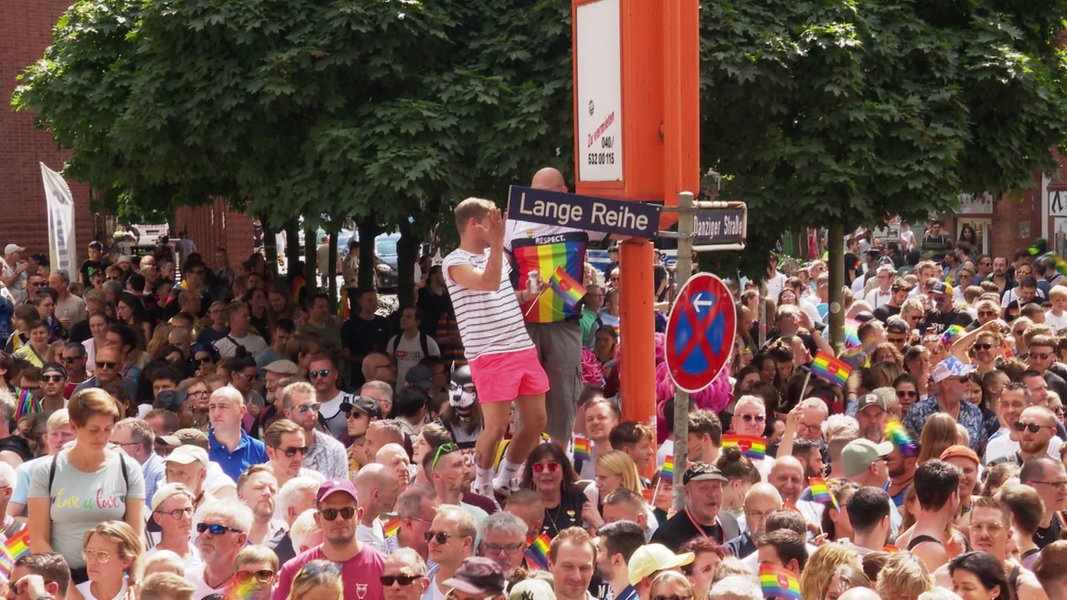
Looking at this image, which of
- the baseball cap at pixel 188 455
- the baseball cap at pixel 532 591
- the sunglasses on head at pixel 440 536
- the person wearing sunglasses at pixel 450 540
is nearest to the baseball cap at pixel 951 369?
the person wearing sunglasses at pixel 450 540

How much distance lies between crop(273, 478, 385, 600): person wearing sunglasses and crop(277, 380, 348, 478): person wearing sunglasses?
2541 mm

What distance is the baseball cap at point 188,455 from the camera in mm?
8719

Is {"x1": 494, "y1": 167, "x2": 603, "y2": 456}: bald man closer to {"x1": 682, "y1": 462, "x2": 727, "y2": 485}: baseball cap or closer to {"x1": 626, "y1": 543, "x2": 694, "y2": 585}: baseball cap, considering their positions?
{"x1": 682, "y1": 462, "x2": 727, "y2": 485}: baseball cap

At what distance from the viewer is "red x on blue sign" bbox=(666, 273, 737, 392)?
7578 millimetres

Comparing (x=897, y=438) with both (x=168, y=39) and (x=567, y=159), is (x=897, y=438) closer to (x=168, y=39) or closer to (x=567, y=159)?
(x=567, y=159)

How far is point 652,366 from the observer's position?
9.64 metres

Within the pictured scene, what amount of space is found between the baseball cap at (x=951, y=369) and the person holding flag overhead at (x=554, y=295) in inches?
135

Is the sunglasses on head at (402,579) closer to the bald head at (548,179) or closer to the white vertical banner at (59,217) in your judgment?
the bald head at (548,179)

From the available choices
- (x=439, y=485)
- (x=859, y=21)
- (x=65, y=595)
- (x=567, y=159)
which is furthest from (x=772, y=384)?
(x=65, y=595)

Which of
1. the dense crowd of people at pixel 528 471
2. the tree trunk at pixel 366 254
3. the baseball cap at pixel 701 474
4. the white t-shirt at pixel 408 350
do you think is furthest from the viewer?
the tree trunk at pixel 366 254

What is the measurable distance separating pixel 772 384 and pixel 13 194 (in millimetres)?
22501

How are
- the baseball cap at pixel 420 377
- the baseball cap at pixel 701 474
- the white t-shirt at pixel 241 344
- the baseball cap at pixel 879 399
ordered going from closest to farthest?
the baseball cap at pixel 701 474 → the baseball cap at pixel 879 399 → the baseball cap at pixel 420 377 → the white t-shirt at pixel 241 344

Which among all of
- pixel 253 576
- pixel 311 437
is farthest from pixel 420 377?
pixel 253 576

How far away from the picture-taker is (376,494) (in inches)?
338
